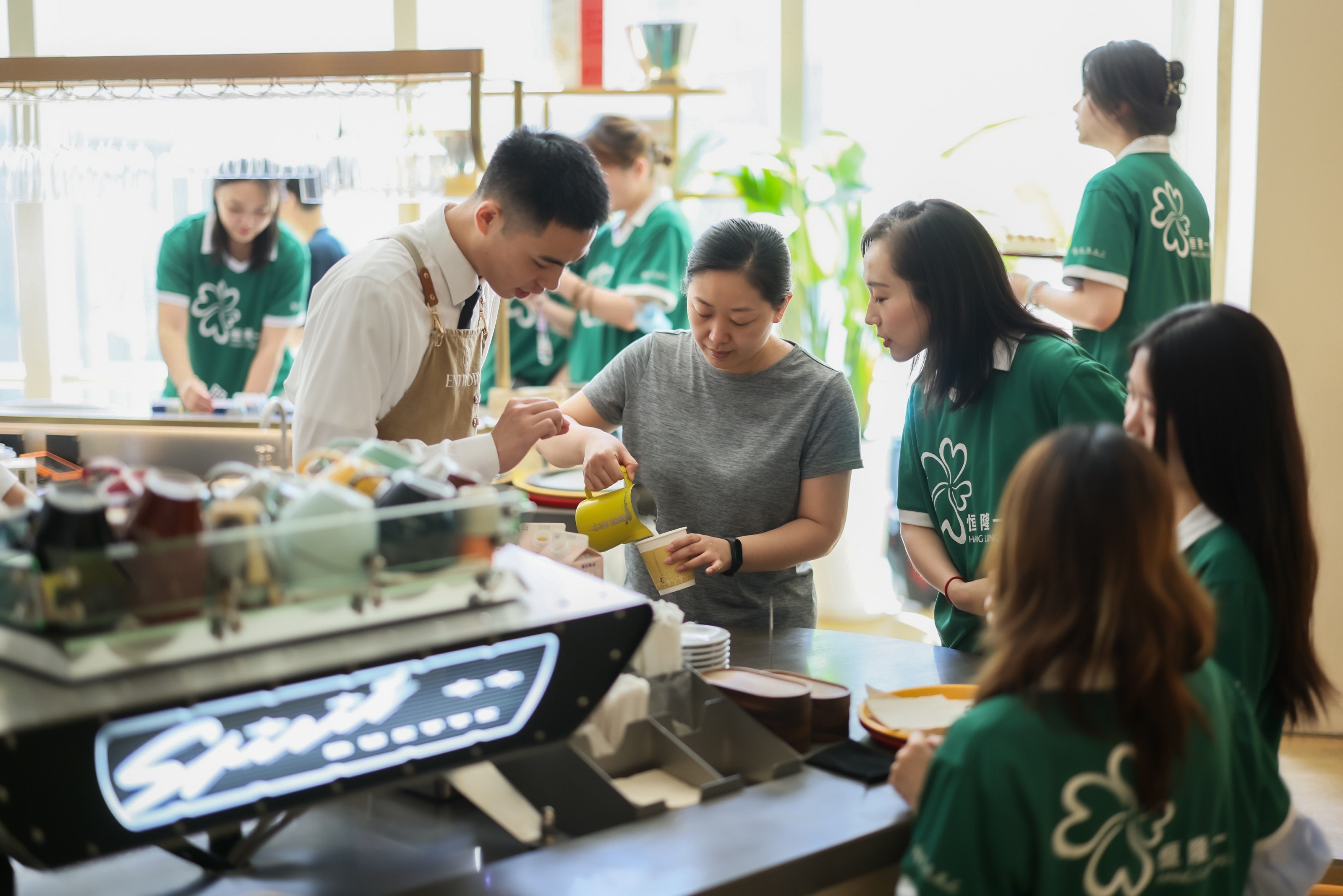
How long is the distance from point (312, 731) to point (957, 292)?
4.59 ft

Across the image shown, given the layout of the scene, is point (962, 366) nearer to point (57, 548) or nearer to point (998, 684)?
point (998, 684)

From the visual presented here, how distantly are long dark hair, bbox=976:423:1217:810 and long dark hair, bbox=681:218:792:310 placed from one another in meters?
1.16

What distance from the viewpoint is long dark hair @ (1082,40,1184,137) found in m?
3.16

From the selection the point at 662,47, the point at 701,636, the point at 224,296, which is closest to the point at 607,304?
the point at 662,47

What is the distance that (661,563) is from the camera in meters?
2.00

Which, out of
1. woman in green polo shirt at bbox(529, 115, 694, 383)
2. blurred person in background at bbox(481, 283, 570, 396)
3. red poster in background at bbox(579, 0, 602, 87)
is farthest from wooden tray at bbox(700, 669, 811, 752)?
red poster in background at bbox(579, 0, 602, 87)

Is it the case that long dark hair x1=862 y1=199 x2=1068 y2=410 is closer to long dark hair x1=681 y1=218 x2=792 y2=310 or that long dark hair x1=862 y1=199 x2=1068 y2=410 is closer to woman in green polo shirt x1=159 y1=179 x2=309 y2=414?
long dark hair x1=681 y1=218 x2=792 y2=310

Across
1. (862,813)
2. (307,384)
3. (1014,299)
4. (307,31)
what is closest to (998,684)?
(862,813)

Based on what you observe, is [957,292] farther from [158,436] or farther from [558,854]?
[158,436]

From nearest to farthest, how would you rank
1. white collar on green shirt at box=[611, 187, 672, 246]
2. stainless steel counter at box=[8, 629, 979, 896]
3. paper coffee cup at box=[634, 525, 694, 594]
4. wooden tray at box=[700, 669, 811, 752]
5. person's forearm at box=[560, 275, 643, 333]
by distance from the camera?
stainless steel counter at box=[8, 629, 979, 896] < wooden tray at box=[700, 669, 811, 752] < paper coffee cup at box=[634, 525, 694, 594] < person's forearm at box=[560, 275, 643, 333] < white collar on green shirt at box=[611, 187, 672, 246]

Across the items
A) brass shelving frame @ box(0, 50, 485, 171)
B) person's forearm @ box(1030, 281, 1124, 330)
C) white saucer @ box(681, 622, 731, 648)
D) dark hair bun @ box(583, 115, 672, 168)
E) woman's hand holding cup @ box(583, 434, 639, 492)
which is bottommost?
white saucer @ box(681, 622, 731, 648)

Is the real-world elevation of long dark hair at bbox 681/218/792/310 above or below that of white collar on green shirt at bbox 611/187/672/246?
below

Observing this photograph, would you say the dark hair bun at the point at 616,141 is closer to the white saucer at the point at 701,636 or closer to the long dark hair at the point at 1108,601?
the white saucer at the point at 701,636

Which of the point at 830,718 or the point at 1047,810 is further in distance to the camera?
the point at 830,718
